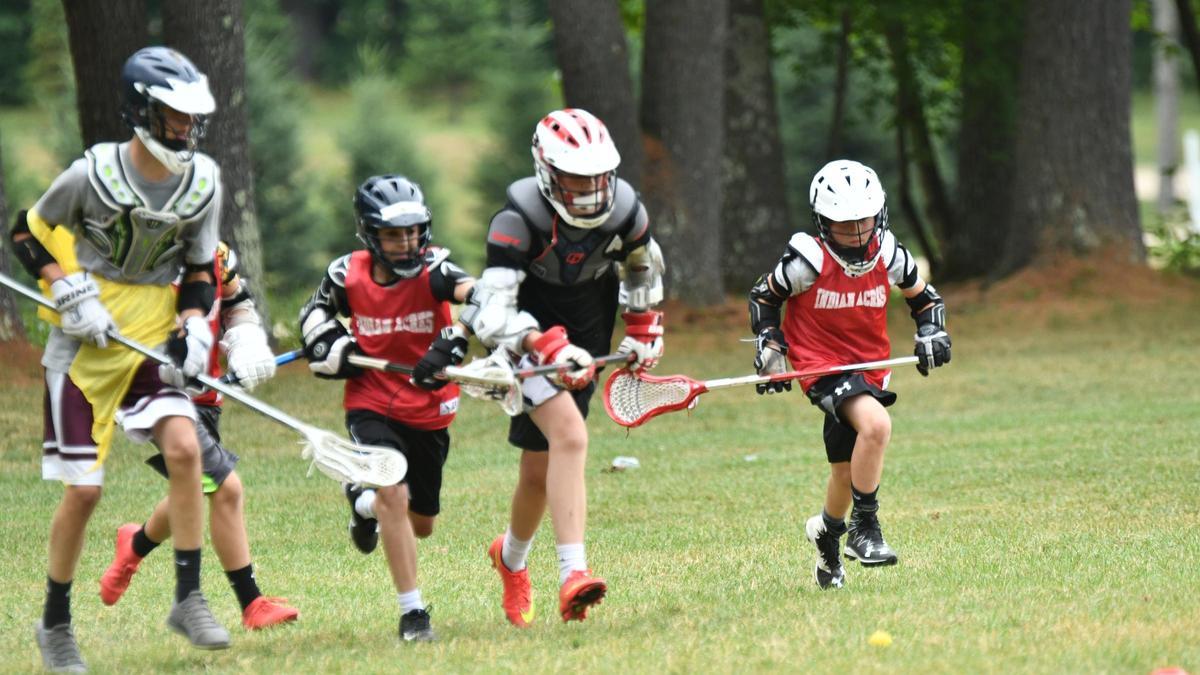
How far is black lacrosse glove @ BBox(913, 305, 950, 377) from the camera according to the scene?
7719 millimetres

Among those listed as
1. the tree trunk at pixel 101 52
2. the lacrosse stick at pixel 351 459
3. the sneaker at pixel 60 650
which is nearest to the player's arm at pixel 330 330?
the lacrosse stick at pixel 351 459

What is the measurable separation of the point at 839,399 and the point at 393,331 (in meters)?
2.04

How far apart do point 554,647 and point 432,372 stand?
3.71 feet

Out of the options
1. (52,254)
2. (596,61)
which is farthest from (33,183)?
(52,254)

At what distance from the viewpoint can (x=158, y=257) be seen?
641 cm

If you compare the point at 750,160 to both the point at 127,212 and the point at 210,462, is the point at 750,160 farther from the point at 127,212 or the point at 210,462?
the point at 127,212

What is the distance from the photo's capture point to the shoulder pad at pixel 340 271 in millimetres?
7020


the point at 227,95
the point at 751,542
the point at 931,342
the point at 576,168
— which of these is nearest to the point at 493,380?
the point at 576,168

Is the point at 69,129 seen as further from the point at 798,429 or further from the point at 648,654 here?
the point at 648,654

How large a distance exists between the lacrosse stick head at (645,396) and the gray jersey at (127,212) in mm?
1970

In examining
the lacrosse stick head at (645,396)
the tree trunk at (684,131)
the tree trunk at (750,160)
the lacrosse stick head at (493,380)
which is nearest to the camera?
the lacrosse stick head at (493,380)

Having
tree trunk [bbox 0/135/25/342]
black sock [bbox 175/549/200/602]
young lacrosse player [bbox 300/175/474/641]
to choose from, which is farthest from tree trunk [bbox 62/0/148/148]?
black sock [bbox 175/549/200/602]

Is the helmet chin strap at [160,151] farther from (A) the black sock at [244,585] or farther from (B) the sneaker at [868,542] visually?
(B) the sneaker at [868,542]

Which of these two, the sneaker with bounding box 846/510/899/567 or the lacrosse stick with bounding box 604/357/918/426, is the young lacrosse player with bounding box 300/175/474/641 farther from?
the sneaker with bounding box 846/510/899/567
